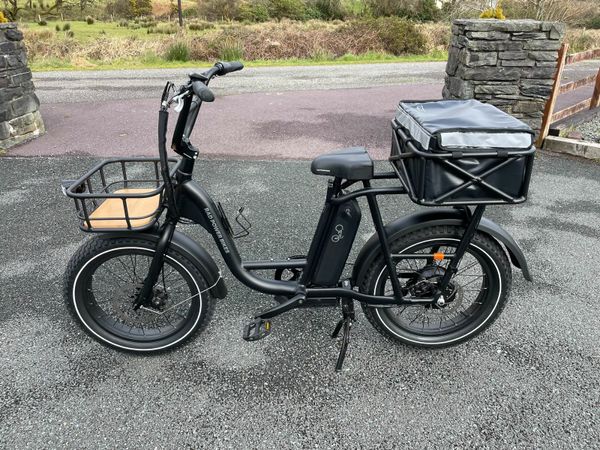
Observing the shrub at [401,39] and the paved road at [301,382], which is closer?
the paved road at [301,382]

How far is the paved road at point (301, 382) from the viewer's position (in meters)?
2.26

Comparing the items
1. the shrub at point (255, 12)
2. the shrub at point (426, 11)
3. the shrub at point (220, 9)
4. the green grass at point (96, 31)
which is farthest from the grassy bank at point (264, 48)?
the shrub at point (220, 9)

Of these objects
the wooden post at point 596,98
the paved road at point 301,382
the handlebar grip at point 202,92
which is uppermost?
the handlebar grip at point 202,92

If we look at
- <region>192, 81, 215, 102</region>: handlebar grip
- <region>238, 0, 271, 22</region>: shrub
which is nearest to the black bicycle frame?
<region>192, 81, 215, 102</region>: handlebar grip

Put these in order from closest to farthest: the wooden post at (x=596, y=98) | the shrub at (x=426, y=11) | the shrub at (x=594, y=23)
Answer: the wooden post at (x=596, y=98) < the shrub at (x=594, y=23) < the shrub at (x=426, y=11)

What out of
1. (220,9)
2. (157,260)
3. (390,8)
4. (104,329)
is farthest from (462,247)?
(220,9)

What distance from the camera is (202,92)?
1.97m

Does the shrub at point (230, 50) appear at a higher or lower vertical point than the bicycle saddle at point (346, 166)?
lower

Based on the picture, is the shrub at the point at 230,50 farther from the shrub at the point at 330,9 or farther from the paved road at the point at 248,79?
the shrub at the point at 330,9

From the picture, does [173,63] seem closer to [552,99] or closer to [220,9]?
[552,99]

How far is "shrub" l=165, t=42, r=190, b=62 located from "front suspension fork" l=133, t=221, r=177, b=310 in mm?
14891

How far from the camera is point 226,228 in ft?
8.41

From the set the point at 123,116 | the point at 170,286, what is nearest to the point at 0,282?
the point at 170,286

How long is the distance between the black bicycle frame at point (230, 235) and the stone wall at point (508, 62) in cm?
414
